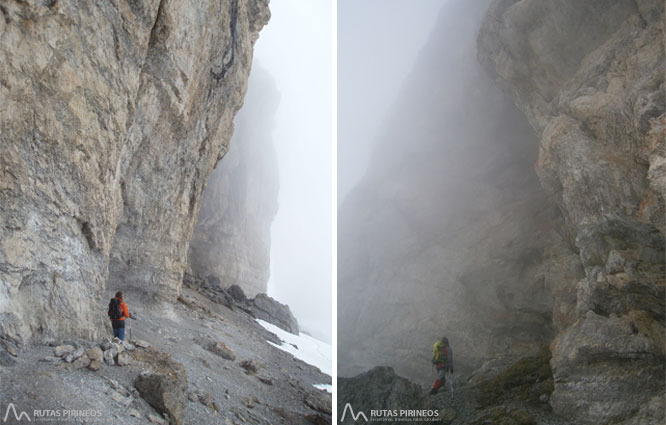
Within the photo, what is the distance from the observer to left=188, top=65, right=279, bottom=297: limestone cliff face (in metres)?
42.4

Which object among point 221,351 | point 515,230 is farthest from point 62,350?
point 515,230

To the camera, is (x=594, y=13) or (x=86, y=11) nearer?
(x=86, y=11)

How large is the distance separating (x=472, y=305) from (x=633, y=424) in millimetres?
13062

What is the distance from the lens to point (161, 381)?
309 inches

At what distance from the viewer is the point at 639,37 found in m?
12.4

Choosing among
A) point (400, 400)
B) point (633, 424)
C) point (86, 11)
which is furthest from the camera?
point (400, 400)

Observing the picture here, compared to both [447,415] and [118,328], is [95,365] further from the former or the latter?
[447,415]

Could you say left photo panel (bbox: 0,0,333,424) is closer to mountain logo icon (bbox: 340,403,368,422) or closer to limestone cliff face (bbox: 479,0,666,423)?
mountain logo icon (bbox: 340,403,368,422)

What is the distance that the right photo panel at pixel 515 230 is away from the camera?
9.43 meters

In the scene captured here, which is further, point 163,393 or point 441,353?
point 441,353

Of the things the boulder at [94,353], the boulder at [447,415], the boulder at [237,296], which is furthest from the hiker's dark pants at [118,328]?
the boulder at [237,296]

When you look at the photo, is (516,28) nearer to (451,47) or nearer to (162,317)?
(451,47)

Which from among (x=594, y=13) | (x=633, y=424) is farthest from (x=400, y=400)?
(x=594, y=13)
